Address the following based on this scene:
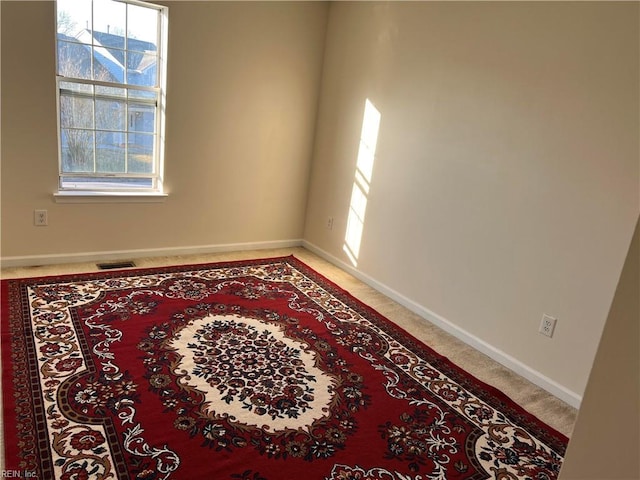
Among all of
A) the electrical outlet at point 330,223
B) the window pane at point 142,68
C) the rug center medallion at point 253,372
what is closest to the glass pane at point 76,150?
the window pane at point 142,68

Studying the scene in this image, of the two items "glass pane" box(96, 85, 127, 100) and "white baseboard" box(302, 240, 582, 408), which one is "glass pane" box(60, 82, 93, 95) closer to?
"glass pane" box(96, 85, 127, 100)

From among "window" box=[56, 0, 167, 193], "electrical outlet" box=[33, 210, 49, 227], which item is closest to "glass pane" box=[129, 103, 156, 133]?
"window" box=[56, 0, 167, 193]

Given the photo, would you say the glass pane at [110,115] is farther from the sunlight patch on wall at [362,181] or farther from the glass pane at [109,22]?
the sunlight patch on wall at [362,181]

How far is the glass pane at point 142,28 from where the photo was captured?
12.0 ft

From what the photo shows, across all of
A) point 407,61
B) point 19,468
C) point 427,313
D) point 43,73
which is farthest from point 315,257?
point 19,468

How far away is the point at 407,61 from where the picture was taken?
3.57 meters

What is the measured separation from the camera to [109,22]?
3.60 metres

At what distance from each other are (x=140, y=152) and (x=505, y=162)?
2892mm

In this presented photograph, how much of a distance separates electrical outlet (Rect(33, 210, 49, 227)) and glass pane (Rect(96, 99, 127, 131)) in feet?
2.62

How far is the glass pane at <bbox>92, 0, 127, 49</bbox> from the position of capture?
3.54 m

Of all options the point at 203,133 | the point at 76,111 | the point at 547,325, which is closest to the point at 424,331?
the point at 547,325

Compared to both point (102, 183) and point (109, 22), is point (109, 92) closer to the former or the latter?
point (109, 22)

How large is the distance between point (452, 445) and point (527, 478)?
319 millimetres

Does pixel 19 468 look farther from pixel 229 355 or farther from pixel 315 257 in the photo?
pixel 315 257
